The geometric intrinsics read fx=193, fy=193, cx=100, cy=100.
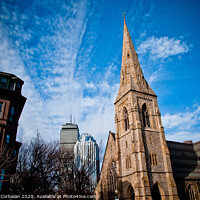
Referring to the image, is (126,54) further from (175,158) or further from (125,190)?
(125,190)

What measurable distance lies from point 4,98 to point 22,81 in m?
3.43

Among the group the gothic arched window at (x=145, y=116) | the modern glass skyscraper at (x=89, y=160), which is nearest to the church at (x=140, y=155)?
the gothic arched window at (x=145, y=116)

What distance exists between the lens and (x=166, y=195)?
85.3ft

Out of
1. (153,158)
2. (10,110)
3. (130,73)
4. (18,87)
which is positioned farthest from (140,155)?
(18,87)

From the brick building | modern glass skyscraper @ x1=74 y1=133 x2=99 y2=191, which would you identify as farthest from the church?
the brick building

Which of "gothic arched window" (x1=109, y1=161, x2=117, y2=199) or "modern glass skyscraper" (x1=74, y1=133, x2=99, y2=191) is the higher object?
→ "modern glass skyscraper" (x1=74, y1=133, x2=99, y2=191)

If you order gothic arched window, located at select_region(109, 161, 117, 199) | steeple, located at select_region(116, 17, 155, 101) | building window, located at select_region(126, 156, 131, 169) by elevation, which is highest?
steeple, located at select_region(116, 17, 155, 101)

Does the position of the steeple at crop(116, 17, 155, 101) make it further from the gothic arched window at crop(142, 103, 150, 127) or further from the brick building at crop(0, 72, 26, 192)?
the brick building at crop(0, 72, 26, 192)

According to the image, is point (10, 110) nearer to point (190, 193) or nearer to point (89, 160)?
point (89, 160)

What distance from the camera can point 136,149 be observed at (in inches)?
1081

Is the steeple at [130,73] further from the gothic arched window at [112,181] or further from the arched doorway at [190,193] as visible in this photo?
the arched doorway at [190,193]

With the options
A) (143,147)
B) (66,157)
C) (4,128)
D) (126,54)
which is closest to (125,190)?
(143,147)

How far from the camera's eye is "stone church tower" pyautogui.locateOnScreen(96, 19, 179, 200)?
2614 centimetres

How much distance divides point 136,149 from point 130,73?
14838 millimetres
